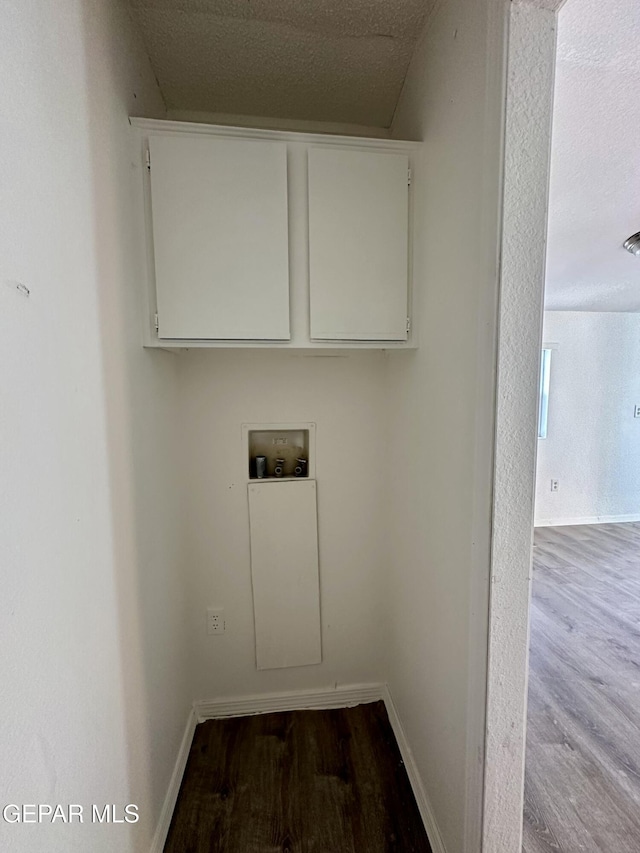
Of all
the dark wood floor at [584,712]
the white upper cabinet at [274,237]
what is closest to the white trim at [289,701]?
the dark wood floor at [584,712]

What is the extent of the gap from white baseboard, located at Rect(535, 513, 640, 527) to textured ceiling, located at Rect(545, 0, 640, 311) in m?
2.66

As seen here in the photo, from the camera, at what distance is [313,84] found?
4.85 feet

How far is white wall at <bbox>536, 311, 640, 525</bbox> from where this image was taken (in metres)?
4.35

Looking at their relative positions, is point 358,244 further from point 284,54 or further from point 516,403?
point 516,403

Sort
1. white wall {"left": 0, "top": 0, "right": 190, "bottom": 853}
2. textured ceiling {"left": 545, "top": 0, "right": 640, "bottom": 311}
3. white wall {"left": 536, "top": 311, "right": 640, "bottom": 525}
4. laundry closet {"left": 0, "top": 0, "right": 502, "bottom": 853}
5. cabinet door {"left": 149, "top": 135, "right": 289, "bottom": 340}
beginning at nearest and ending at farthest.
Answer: white wall {"left": 0, "top": 0, "right": 190, "bottom": 853} < laundry closet {"left": 0, "top": 0, "right": 502, "bottom": 853} < textured ceiling {"left": 545, "top": 0, "right": 640, "bottom": 311} < cabinet door {"left": 149, "top": 135, "right": 289, "bottom": 340} < white wall {"left": 536, "top": 311, "right": 640, "bottom": 525}

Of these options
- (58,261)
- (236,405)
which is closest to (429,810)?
(236,405)

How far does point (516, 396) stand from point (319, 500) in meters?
1.10

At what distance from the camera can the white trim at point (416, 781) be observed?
4.20 ft

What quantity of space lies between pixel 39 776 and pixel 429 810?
129cm

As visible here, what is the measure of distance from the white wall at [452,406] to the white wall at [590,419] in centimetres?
352

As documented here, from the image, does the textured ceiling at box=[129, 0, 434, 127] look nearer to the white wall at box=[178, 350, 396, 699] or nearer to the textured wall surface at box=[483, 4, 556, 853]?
the textured wall surface at box=[483, 4, 556, 853]

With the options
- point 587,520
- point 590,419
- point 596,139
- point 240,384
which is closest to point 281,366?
point 240,384

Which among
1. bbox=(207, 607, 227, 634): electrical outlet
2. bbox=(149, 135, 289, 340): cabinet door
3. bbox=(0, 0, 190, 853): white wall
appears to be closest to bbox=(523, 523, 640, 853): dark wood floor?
bbox=(207, 607, 227, 634): electrical outlet

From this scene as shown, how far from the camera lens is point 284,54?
134cm
